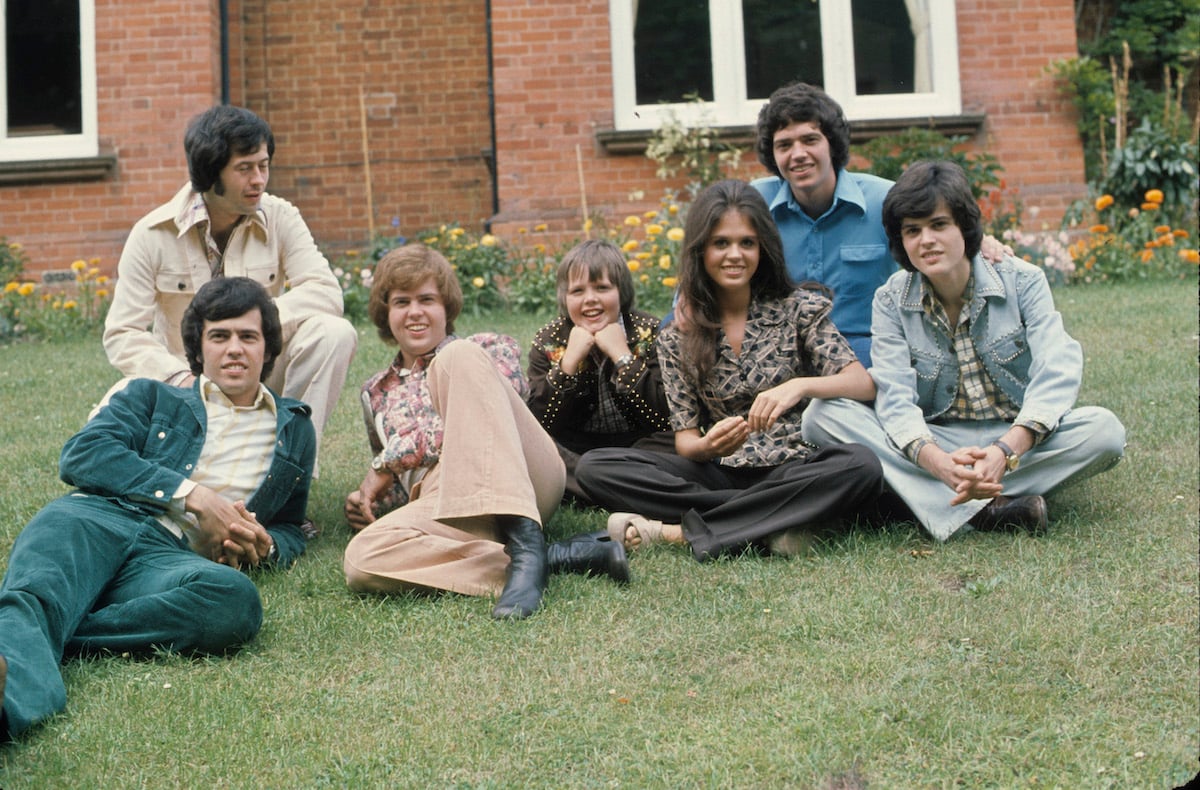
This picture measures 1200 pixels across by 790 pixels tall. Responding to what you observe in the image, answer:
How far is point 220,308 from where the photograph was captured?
3.99m

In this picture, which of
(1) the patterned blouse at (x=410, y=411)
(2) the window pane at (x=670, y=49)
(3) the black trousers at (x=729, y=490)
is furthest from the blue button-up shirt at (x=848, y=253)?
(2) the window pane at (x=670, y=49)

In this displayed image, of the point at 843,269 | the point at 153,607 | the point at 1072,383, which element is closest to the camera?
the point at 153,607

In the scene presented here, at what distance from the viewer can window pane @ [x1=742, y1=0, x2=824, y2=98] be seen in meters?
10.4

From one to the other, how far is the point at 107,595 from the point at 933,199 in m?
2.55

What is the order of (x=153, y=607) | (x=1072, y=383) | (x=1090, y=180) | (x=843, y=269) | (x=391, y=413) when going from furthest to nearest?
(x=1090, y=180)
(x=843, y=269)
(x=391, y=413)
(x=1072, y=383)
(x=153, y=607)

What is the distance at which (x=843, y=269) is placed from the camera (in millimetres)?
4734

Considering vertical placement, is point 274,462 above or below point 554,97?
below

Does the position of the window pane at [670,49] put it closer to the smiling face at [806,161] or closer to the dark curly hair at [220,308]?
the smiling face at [806,161]

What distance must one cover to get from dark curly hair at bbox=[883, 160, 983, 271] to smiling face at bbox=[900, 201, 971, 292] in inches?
0.7

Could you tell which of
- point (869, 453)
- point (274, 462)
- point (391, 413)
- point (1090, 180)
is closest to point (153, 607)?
point (274, 462)

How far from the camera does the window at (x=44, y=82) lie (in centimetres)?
1042

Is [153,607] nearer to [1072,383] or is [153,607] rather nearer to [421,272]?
[421,272]

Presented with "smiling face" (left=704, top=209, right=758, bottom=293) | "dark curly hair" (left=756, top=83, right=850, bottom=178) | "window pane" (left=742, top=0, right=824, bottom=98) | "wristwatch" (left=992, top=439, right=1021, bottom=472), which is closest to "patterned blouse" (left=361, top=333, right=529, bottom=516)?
"smiling face" (left=704, top=209, right=758, bottom=293)

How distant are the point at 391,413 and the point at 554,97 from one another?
6260 millimetres
